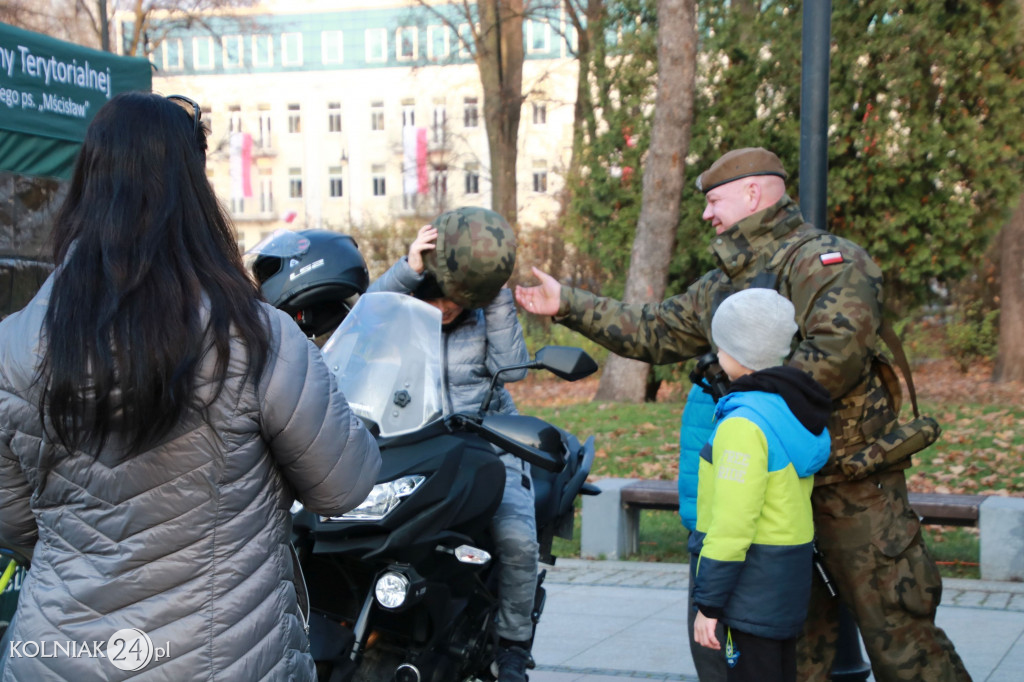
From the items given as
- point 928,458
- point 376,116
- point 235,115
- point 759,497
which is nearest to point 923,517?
point 928,458

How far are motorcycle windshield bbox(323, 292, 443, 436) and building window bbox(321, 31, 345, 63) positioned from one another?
2573 inches

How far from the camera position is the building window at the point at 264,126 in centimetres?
6644

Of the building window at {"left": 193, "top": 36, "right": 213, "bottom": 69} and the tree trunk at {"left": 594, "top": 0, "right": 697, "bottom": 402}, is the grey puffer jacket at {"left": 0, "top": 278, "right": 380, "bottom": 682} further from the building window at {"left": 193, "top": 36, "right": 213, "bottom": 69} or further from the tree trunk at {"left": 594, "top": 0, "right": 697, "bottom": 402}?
the building window at {"left": 193, "top": 36, "right": 213, "bottom": 69}

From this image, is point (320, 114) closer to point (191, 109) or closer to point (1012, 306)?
point (1012, 306)

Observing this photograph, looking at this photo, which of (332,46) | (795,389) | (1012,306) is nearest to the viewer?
(795,389)

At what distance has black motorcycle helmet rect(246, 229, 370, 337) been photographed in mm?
4203

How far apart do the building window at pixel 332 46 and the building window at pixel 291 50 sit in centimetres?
143

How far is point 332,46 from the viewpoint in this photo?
2625 inches

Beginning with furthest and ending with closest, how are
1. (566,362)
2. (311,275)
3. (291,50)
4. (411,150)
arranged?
(291,50), (411,150), (311,275), (566,362)

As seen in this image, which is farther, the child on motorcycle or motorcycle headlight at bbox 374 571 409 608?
the child on motorcycle

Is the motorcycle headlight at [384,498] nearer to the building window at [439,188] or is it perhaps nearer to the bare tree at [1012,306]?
the bare tree at [1012,306]

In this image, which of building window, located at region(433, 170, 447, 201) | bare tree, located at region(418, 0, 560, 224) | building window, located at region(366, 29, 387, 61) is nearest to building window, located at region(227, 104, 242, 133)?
building window, located at region(366, 29, 387, 61)

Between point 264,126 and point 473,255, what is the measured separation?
65.7 m

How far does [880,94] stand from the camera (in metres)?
14.6
